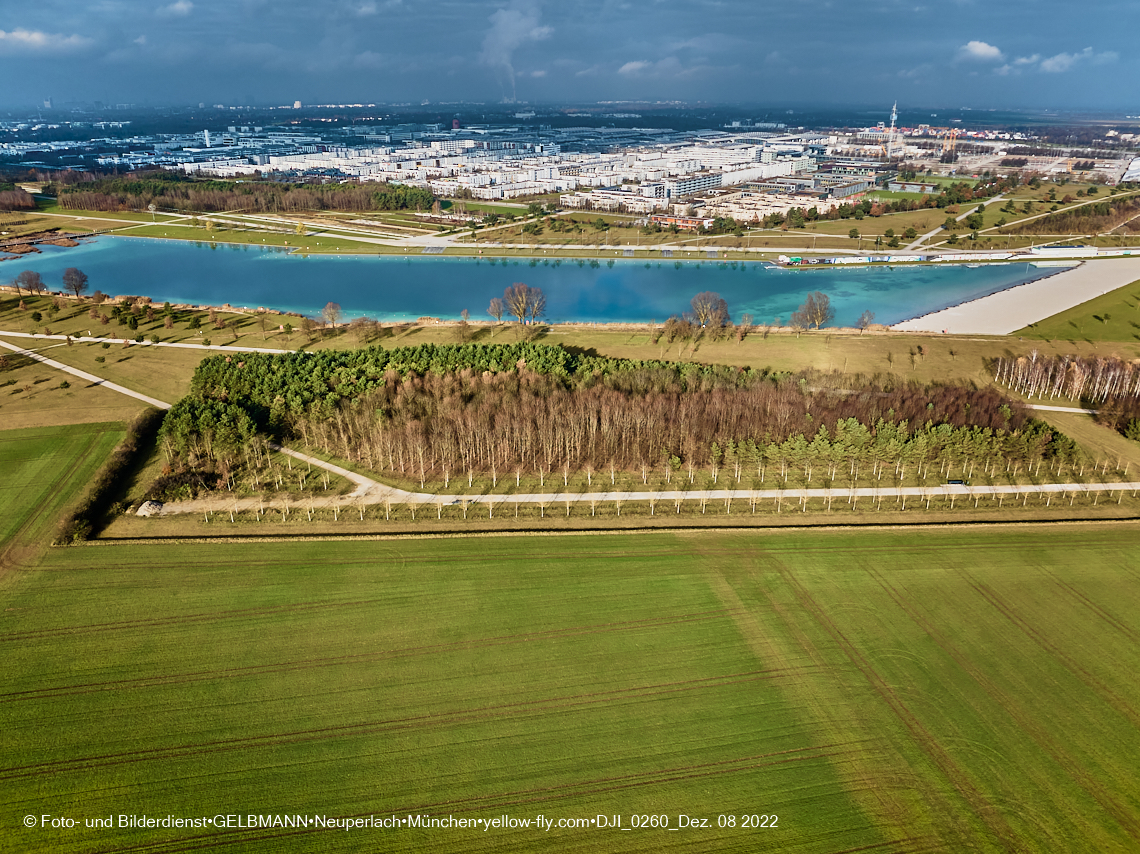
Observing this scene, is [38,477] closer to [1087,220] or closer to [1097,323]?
[1097,323]

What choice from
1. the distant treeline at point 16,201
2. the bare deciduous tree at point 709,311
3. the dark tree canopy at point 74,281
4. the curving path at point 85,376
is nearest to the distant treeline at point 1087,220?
the bare deciduous tree at point 709,311

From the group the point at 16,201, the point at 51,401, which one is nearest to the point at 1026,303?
the point at 51,401

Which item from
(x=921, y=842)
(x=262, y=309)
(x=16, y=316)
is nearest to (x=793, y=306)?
(x=262, y=309)

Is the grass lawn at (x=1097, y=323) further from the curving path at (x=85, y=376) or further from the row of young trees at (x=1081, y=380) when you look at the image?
the curving path at (x=85, y=376)

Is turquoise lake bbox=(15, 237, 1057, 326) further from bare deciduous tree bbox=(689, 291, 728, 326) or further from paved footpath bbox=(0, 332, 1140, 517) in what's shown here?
paved footpath bbox=(0, 332, 1140, 517)

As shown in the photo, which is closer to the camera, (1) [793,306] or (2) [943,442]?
(2) [943,442]

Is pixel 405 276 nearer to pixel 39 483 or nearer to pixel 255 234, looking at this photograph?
pixel 255 234

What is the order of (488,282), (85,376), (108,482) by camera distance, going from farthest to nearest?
(488,282) < (85,376) < (108,482)
